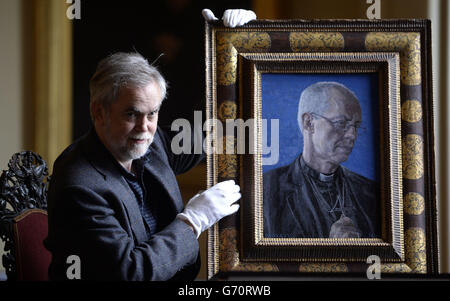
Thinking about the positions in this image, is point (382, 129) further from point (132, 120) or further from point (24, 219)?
point (24, 219)

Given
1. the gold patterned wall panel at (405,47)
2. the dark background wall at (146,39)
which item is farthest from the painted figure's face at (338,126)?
the dark background wall at (146,39)

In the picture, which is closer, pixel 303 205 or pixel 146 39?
pixel 303 205

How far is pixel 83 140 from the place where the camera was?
1.76 m

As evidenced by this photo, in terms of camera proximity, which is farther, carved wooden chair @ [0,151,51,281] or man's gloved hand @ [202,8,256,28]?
carved wooden chair @ [0,151,51,281]

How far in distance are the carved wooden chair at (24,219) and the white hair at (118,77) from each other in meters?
0.58

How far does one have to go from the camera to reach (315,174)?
1.75 m

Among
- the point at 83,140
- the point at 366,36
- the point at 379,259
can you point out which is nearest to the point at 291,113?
the point at 366,36

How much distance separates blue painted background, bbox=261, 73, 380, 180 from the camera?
68.7 inches

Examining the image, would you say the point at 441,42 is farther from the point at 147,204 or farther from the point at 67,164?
the point at 67,164

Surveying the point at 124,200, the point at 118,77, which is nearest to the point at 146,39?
the point at 118,77

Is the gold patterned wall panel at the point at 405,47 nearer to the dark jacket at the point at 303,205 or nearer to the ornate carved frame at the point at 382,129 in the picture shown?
the ornate carved frame at the point at 382,129

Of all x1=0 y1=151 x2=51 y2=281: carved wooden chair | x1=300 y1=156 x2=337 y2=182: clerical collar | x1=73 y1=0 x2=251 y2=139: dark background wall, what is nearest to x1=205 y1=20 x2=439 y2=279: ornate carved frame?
x1=300 y1=156 x2=337 y2=182: clerical collar

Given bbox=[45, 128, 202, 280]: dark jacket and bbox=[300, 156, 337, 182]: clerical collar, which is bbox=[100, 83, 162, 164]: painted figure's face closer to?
bbox=[45, 128, 202, 280]: dark jacket

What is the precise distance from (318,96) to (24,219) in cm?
116
